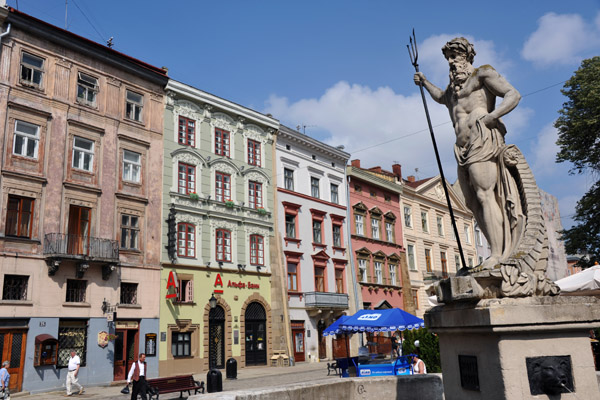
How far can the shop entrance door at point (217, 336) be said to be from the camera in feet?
92.1

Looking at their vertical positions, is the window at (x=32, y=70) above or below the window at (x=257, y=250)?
above

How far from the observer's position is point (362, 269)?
40.0 m

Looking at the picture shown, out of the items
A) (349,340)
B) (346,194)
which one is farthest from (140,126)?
(349,340)

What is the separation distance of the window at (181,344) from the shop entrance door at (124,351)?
2199 millimetres

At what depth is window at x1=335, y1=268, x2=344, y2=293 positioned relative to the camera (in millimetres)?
37531

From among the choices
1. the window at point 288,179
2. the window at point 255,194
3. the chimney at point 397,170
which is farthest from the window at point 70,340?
the chimney at point 397,170

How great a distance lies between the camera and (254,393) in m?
6.00

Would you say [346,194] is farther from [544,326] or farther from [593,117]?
[544,326]

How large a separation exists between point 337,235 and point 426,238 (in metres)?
13.0

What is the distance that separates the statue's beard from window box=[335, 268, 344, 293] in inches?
1259

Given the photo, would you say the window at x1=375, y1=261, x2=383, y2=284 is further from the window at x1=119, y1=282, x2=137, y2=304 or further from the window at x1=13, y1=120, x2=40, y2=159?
the window at x1=13, y1=120, x2=40, y2=159

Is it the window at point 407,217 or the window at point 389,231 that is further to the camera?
the window at point 407,217

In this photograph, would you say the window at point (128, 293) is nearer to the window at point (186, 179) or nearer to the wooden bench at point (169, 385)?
the window at point (186, 179)

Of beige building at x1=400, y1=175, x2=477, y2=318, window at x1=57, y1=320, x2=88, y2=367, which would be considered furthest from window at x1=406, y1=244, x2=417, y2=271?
window at x1=57, y1=320, x2=88, y2=367
